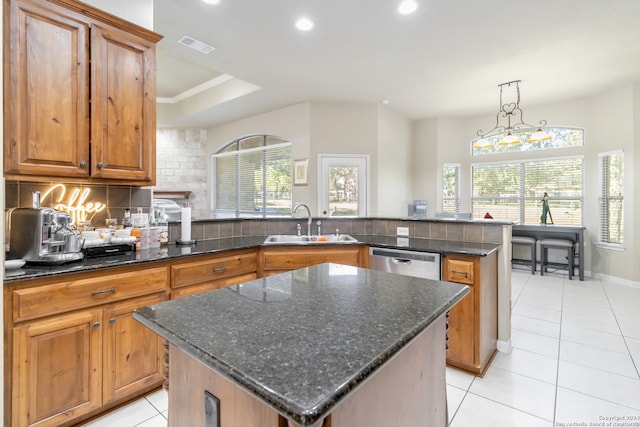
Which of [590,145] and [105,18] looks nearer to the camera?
[105,18]

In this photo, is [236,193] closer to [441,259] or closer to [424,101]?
[424,101]

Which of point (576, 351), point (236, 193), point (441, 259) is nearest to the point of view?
point (441, 259)

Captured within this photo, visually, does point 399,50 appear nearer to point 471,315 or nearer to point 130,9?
point 130,9

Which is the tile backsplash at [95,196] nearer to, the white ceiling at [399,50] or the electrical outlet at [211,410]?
the white ceiling at [399,50]

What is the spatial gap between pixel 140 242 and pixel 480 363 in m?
2.69

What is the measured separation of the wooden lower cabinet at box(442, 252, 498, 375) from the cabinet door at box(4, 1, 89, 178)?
2711 mm

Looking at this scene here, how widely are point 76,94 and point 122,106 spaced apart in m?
0.26

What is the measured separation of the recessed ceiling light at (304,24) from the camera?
2.93m

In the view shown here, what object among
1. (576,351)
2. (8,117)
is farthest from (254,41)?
(576,351)

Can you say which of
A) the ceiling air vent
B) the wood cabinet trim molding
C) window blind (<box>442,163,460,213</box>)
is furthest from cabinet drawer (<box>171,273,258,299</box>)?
window blind (<box>442,163,460,213</box>)

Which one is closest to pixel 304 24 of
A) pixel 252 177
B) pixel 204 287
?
pixel 204 287

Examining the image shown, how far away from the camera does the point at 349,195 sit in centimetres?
526

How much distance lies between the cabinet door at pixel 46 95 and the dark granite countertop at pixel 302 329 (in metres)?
1.51

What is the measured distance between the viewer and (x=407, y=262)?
100.0 inches
